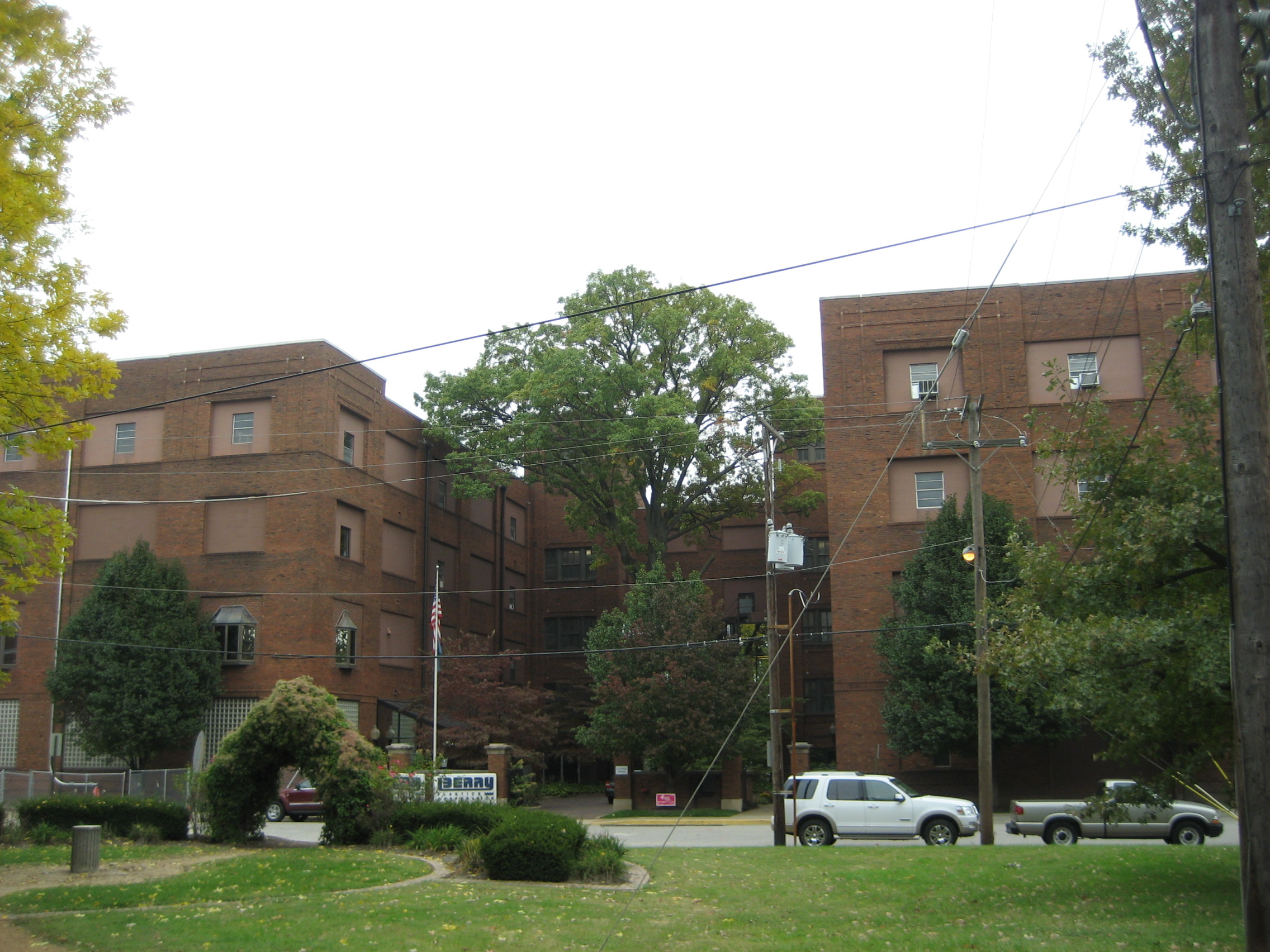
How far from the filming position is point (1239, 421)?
9391mm

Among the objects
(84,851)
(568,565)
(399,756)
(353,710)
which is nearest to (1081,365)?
(399,756)

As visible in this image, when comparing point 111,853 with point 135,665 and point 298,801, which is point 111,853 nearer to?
point 298,801

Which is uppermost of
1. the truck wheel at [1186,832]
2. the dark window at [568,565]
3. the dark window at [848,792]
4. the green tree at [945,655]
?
the dark window at [568,565]

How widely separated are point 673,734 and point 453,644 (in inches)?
477

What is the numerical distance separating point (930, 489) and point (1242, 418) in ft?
105

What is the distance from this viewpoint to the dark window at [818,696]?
→ 50906 millimetres

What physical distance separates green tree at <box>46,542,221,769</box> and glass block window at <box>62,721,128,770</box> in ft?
3.33

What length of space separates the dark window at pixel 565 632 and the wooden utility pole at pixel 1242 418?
4909 cm

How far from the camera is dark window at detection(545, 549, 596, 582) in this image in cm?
5900

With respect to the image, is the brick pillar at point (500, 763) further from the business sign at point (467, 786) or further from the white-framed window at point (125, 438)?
the white-framed window at point (125, 438)

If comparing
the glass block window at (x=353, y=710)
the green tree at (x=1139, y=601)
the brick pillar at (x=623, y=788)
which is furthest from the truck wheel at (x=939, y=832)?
the glass block window at (x=353, y=710)

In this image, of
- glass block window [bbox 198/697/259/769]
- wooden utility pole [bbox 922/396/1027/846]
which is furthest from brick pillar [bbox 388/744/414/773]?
wooden utility pole [bbox 922/396/1027/846]

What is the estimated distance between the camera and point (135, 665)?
1521 inches

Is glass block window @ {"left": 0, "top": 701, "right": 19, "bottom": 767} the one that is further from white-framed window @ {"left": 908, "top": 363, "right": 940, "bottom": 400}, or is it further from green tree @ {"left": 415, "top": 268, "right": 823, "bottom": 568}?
white-framed window @ {"left": 908, "top": 363, "right": 940, "bottom": 400}
